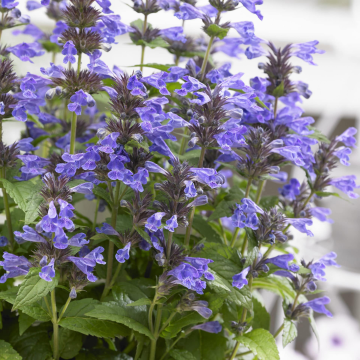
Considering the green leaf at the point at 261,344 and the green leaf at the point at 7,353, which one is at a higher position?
the green leaf at the point at 261,344

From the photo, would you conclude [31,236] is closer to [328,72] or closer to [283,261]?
[283,261]

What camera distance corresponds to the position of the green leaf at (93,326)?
0.55 m

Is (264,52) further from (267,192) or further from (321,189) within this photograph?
(267,192)

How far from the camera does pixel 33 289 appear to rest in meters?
0.49

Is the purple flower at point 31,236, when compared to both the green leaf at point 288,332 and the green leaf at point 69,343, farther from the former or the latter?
the green leaf at point 288,332

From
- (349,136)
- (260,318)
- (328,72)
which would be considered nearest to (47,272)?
(260,318)

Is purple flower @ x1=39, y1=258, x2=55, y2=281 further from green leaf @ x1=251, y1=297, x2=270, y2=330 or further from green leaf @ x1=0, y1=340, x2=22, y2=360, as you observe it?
green leaf @ x1=251, y1=297, x2=270, y2=330

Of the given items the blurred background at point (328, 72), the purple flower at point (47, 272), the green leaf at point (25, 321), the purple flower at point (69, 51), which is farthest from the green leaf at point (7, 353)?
the blurred background at point (328, 72)

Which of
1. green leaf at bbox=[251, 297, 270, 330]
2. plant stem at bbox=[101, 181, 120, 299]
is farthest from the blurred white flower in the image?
plant stem at bbox=[101, 181, 120, 299]

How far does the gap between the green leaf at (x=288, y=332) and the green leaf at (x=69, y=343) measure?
28 centimetres

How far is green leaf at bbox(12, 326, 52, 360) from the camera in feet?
1.99

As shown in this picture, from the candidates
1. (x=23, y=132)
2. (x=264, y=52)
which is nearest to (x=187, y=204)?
A: (x=264, y=52)

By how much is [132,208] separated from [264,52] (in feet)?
1.05

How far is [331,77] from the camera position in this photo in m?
1.91
